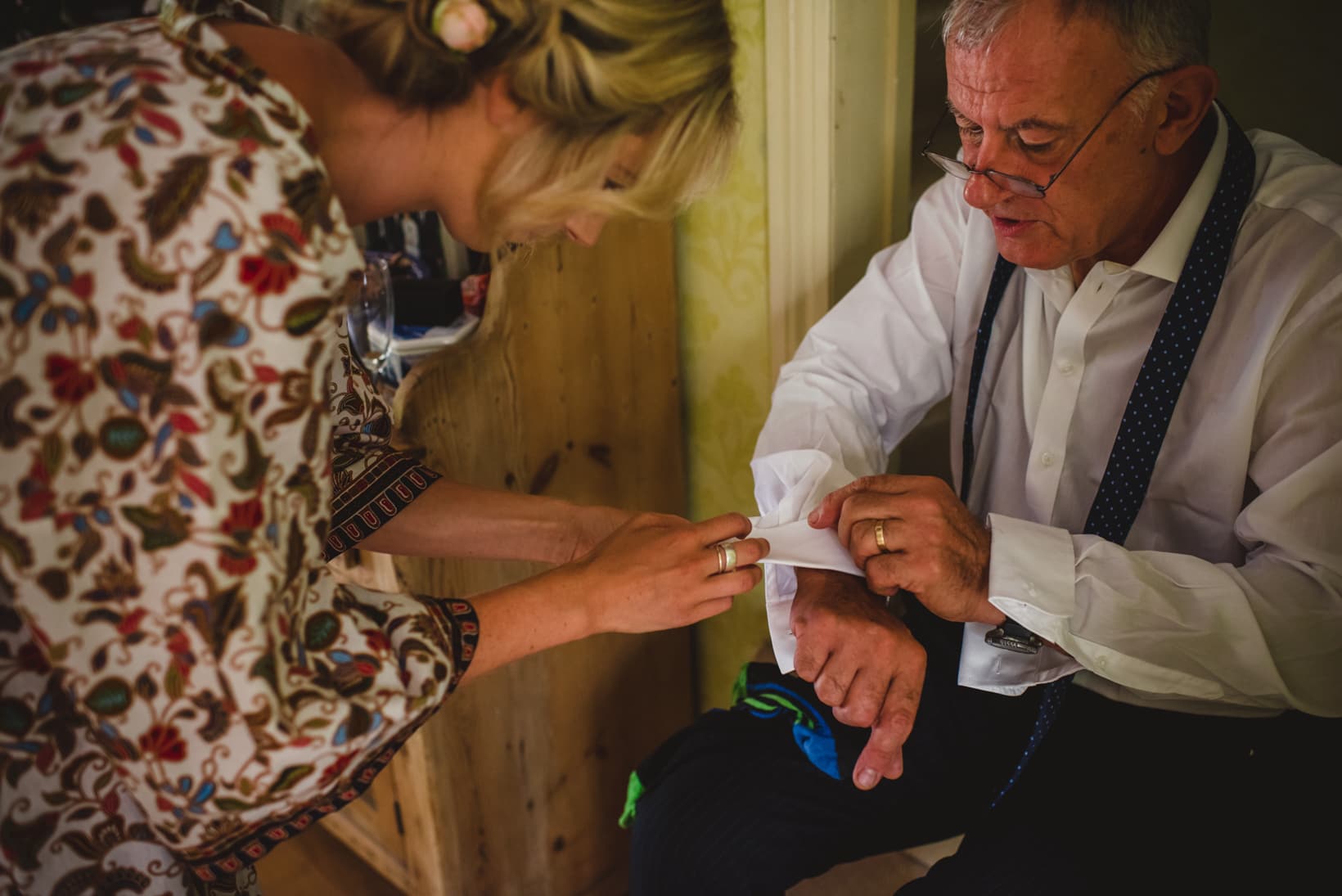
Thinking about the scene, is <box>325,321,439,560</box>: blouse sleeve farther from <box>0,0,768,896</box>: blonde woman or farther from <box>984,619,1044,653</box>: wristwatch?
<box>984,619,1044,653</box>: wristwatch

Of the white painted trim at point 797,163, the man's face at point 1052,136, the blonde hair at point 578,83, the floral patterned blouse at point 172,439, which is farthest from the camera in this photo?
the white painted trim at point 797,163

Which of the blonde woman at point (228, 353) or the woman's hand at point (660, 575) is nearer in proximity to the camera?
the blonde woman at point (228, 353)

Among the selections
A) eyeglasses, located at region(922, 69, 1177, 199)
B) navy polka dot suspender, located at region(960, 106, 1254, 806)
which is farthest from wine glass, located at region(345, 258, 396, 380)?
navy polka dot suspender, located at region(960, 106, 1254, 806)

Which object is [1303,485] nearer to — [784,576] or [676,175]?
[784,576]

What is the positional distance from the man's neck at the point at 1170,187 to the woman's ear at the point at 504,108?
30.7 inches

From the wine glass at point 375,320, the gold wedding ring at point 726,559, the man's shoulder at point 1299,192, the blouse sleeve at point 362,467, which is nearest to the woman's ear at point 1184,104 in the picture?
the man's shoulder at point 1299,192

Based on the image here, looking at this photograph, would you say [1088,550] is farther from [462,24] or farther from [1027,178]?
[462,24]

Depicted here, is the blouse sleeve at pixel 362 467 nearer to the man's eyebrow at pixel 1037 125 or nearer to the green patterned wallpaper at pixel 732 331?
the green patterned wallpaper at pixel 732 331

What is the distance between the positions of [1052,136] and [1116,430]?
38 centimetres

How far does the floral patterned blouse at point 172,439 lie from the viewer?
0.67 m

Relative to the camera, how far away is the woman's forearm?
4.08 feet

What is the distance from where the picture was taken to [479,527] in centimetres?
127

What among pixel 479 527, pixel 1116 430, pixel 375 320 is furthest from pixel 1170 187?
pixel 375 320

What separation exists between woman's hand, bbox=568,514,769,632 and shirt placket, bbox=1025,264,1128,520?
0.46 metres
